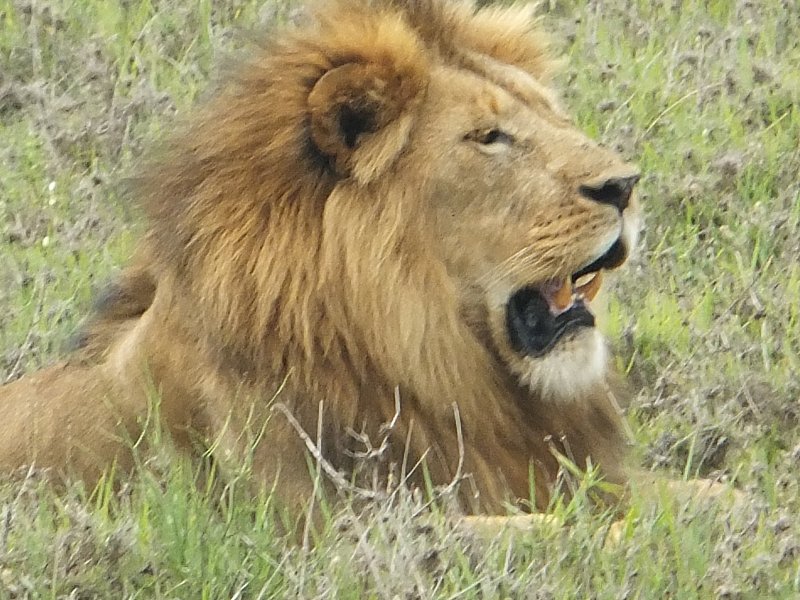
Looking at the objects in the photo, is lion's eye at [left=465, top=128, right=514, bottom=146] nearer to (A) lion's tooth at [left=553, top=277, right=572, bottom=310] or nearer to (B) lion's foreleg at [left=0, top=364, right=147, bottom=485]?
(A) lion's tooth at [left=553, top=277, right=572, bottom=310]

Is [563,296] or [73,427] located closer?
[563,296]

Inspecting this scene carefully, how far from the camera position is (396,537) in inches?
121

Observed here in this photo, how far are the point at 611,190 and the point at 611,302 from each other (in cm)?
139

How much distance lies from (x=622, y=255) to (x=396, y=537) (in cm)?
90

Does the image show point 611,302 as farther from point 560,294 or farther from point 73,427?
point 73,427

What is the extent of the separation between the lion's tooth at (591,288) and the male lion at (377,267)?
10mm

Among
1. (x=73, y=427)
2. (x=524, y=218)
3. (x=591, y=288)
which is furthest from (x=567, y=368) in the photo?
(x=73, y=427)

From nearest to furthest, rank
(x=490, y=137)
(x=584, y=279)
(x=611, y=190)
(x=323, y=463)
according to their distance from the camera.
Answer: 1. (x=323, y=463)
2. (x=611, y=190)
3. (x=490, y=137)
4. (x=584, y=279)

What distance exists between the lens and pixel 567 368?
3.63 meters

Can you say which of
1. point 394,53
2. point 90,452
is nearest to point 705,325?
point 394,53

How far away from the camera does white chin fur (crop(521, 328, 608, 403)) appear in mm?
3623

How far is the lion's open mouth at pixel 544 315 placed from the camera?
3.63 metres

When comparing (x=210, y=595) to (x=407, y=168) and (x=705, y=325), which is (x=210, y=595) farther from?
(x=705, y=325)

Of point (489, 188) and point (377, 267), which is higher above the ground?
point (489, 188)
